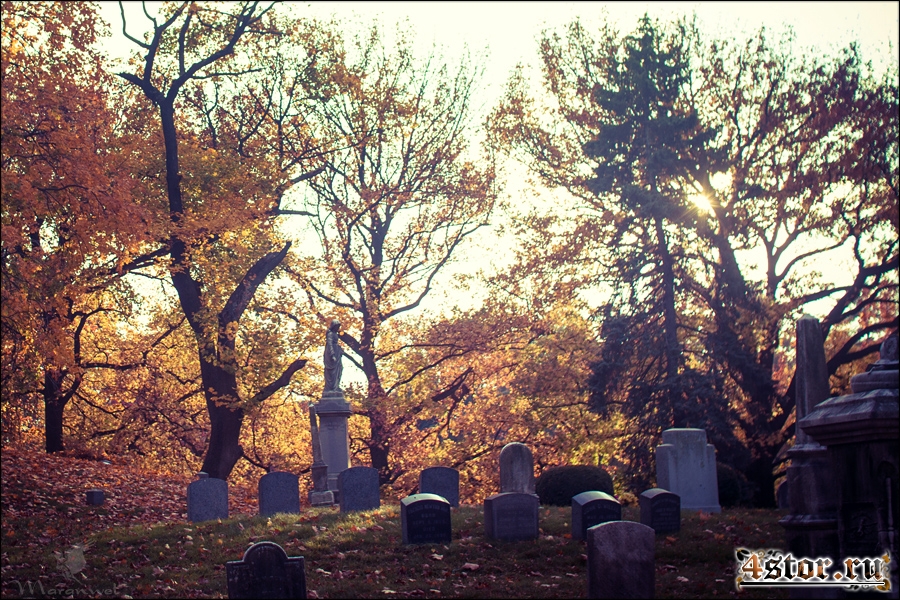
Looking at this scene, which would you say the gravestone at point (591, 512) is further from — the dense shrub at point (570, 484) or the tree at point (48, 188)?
the tree at point (48, 188)

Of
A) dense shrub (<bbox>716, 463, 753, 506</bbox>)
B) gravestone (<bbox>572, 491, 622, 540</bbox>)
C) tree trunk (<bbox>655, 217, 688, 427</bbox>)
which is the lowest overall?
dense shrub (<bbox>716, 463, 753, 506</bbox>)

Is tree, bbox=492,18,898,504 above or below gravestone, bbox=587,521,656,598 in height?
above

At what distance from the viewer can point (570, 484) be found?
693 inches

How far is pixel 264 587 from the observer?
8.52m

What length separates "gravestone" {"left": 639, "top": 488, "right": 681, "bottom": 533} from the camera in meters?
13.0

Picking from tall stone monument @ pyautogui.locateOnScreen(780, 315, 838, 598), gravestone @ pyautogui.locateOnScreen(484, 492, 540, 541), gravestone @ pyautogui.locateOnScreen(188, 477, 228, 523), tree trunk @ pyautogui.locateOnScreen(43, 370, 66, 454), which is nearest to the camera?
tall stone monument @ pyautogui.locateOnScreen(780, 315, 838, 598)

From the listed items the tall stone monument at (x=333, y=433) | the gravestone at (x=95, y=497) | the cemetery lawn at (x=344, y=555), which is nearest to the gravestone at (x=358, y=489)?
the cemetery lawn at (x=344, y=555)

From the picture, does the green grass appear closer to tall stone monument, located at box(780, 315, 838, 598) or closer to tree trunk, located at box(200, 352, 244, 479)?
tall stone monument, located at box(780, 315, 838, 598)

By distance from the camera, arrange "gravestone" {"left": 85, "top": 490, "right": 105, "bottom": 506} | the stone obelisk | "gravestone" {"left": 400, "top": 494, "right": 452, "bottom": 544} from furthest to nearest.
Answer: the stone obelisk → "gravestone" {"left": 85, "top": 490, "right": 105, "bottom": 506} → "gravestone" {"left": 400, "top": 494, "right": 452, "bottom": 544}

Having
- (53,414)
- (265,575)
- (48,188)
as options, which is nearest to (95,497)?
(48,188)

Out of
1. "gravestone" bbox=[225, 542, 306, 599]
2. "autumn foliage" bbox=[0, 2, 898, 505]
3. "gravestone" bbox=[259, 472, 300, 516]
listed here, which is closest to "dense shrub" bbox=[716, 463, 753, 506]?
"autumn foliage" bbox=[0, 2, 898, 505]

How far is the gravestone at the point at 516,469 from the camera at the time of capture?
1493 cm

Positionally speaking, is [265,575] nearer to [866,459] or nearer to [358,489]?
[866,459]

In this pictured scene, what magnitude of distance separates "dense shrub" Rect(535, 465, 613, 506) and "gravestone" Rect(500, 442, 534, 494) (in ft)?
8.68
